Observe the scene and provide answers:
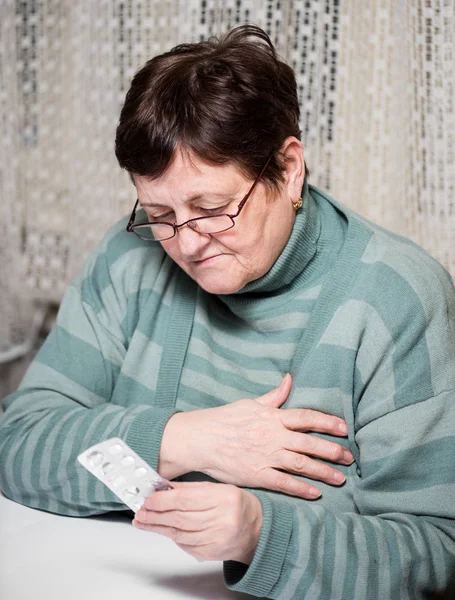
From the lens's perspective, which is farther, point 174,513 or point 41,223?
point 41,223

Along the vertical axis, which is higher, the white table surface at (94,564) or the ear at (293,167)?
the ear at (293,167)

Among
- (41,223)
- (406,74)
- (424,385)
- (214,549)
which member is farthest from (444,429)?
(41,223)

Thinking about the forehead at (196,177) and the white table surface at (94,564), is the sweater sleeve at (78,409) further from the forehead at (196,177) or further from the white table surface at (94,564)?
the forehead at (196,177)

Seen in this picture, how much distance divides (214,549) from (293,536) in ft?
0.36

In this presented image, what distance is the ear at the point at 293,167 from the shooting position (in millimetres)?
1228

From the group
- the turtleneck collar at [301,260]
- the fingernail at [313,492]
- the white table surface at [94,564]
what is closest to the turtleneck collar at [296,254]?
the turtleneck collar at [301,260]

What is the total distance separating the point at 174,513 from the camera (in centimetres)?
103

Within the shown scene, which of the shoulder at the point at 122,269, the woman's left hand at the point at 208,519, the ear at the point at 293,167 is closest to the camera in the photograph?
the woman's left hand at the point at 208,519

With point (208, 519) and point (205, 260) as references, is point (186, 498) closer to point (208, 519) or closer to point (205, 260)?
point (208, 519)

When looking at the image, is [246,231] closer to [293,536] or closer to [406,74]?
[293,536]

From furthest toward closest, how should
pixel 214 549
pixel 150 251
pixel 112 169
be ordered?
pixel 112 169
pixel 150 251
pixel 214 549

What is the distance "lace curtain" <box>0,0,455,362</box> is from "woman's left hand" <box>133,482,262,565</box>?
31.2 inches

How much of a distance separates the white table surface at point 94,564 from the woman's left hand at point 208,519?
0.14m

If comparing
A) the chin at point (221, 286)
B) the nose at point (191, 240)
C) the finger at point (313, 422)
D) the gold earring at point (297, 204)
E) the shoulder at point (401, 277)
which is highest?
the gold earring at point (297, 204)
